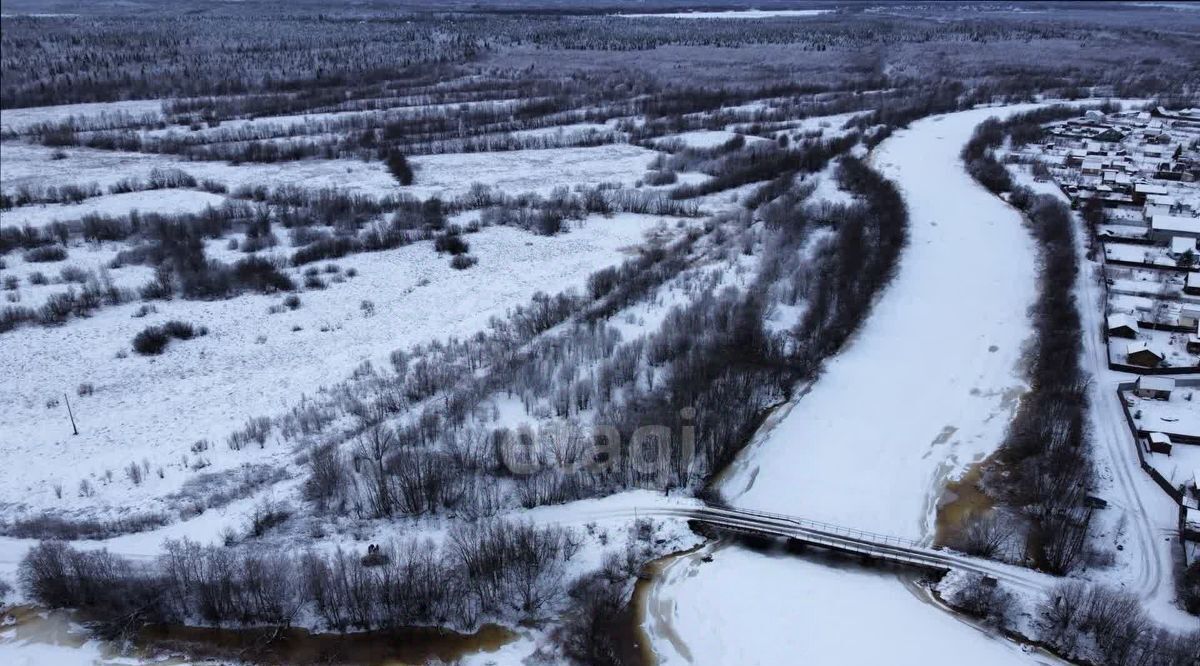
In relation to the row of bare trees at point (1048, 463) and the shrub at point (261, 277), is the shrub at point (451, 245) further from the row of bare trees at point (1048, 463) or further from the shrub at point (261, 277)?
the row of bare trees at point (1048, 463)

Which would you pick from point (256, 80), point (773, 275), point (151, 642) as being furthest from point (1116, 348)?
point (256, 80)

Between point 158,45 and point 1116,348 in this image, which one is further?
point 158,45

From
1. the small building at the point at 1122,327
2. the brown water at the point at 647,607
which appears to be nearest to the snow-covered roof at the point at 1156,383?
the small building at the point at 1122,327

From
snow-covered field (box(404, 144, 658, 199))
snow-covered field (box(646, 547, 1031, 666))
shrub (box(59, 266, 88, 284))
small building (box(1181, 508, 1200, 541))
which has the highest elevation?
snow-covered field (box(404, 144, 658, 199))

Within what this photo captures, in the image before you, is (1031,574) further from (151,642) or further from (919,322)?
(151,642)

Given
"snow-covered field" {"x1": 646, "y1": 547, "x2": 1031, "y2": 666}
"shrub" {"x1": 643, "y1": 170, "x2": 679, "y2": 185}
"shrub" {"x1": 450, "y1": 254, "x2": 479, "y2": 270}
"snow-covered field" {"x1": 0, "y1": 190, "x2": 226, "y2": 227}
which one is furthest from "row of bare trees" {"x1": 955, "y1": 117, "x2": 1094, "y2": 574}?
"snow-covered field" {"x1": 0, "y1": 190, "x2": 226, "y2": 227}

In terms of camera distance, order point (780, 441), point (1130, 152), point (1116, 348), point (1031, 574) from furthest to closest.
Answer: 1. point (1130, 152)
2. point (1116, 348)
3. point (780, 441)
4. point (1031, 574)

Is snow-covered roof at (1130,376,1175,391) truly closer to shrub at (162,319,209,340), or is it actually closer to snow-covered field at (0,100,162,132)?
shrub at (162,319,209,340)

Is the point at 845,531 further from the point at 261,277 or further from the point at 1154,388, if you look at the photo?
the point at 261,277
